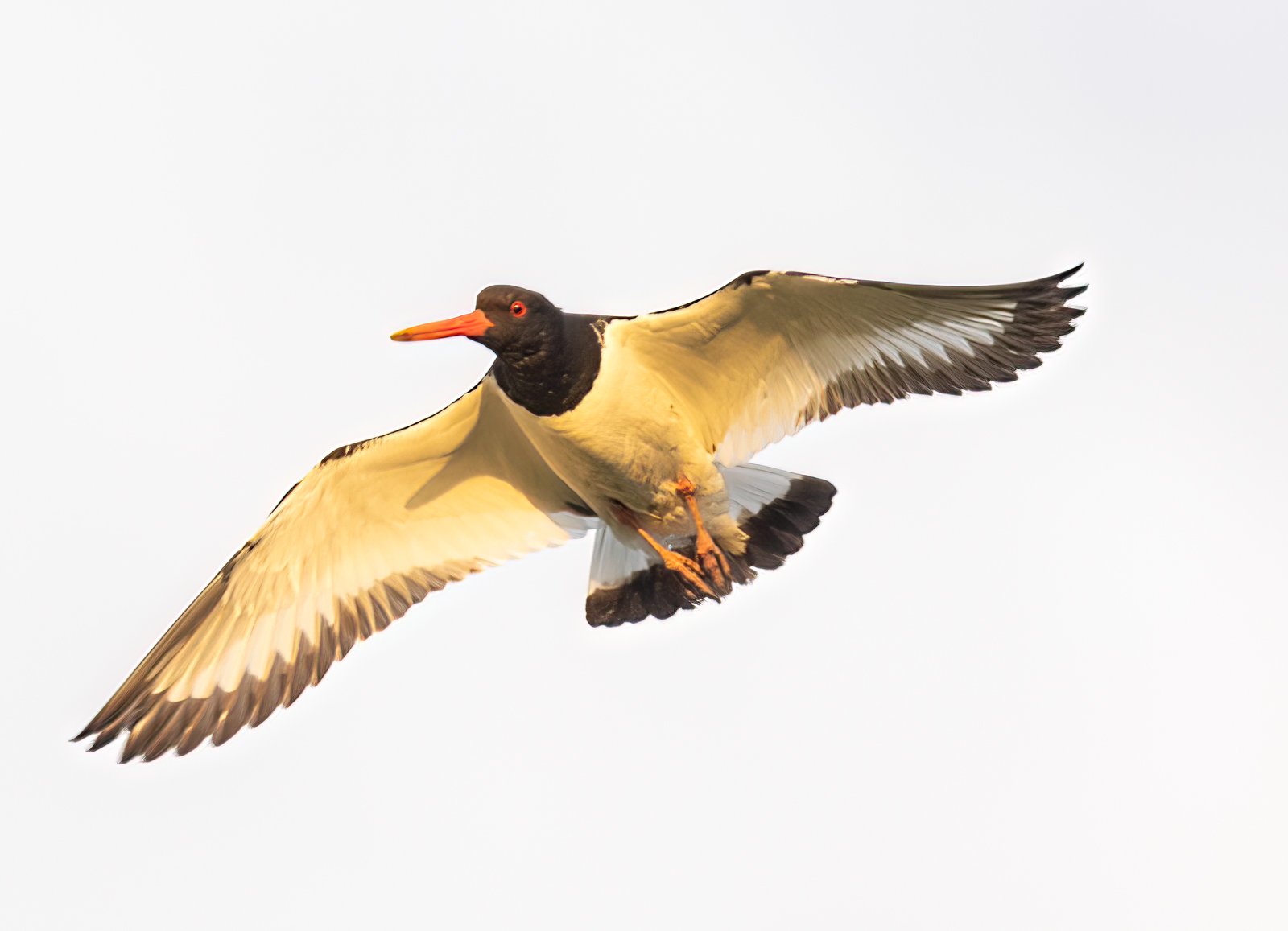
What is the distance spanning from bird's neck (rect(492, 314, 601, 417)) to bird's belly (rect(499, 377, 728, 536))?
0.23 ft

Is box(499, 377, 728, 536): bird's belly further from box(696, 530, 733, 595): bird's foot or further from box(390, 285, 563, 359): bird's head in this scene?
box(390, 285, 563, 359): bird's head

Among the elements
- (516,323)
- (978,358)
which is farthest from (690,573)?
(978,358)

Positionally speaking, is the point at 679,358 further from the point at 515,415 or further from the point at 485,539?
the point at 485,539

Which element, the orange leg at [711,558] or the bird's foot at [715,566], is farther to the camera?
the bird's foot at [715,566]

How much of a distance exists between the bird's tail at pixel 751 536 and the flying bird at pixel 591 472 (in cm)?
1

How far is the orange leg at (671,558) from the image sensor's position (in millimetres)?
9195

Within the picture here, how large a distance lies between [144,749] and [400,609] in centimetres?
178

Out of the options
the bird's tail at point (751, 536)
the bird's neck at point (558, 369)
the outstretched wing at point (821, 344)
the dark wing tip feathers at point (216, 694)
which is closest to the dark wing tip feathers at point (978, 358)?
the outstretched wing at point (821, 344)

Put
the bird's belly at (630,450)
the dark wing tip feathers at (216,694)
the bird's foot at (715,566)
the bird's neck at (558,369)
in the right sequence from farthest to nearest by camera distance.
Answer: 1. the bird's foot at (715,566)
2. the dark wing tip feathers at (216,694)
3. the bird's belly at (630,450)
4. the bird's neck at (558,369)

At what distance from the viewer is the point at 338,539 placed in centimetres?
945

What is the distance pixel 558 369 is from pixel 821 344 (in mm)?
1609

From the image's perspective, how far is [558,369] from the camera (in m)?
8.38

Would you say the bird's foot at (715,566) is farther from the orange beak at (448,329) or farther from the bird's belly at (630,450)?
the orange beak at (448,329)

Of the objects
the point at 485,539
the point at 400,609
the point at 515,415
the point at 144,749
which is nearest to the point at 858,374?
the point at 515,415
